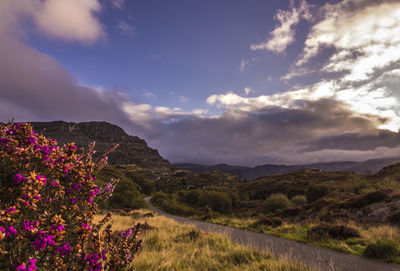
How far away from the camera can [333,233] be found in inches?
422

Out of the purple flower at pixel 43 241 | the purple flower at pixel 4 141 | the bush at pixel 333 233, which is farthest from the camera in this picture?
the bush at pixel 333 233

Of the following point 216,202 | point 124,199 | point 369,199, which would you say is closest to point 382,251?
point 369,199

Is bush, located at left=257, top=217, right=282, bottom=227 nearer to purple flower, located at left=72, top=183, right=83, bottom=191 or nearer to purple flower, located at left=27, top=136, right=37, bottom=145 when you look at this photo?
purple flower, located at left=72, top=183, right=83, bottom=191

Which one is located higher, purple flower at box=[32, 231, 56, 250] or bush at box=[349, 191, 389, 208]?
purple flower at box=[32, 231, 56, 250]

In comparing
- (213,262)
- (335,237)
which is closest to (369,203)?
(335,237)

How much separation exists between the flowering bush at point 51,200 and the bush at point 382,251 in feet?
30.3

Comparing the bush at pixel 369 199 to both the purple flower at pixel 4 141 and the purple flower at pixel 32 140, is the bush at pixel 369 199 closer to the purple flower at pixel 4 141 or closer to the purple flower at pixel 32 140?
the purple flower at pixel 32 140

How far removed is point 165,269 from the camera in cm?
471

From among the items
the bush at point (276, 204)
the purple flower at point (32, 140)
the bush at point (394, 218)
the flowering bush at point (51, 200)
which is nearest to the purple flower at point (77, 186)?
the flowering bush at point (51, 200)

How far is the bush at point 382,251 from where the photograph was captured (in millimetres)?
7289

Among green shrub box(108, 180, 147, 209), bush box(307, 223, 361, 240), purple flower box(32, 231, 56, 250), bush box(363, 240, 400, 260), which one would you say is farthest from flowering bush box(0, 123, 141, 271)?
green shrub box(108, 180, 147, 209)

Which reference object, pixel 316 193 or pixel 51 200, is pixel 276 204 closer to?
pixel 316 193

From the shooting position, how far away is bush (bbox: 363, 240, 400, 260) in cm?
729

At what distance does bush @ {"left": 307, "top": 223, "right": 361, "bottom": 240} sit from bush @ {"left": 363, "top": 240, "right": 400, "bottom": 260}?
8.93 feet
